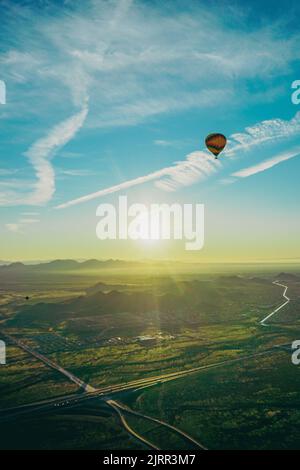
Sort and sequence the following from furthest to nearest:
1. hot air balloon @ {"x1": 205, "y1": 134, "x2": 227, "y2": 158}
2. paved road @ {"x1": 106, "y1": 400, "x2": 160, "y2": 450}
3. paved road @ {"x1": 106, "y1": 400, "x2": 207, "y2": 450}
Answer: hot air balloon @ {"x1": 205, "y1": 134, "x2": 227, "y2": 158}
paved road @ {"x1": 106, "y1": 400, "x2": 207, "y2": 450}
paved road @ {"x1": 106, "y1": 400, "x2": 160, "y2": 450}

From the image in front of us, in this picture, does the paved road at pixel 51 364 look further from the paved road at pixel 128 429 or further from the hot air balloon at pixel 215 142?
the hot air balloon at pixel 215 142

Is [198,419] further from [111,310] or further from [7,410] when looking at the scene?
[111,310]

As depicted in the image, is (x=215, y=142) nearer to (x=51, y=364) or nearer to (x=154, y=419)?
(x=154, y=419)

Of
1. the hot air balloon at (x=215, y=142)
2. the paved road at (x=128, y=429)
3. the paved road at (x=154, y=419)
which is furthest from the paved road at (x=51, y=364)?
the hot air balloon at (x=215, y=142)

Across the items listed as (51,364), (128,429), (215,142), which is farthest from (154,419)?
(215,142)

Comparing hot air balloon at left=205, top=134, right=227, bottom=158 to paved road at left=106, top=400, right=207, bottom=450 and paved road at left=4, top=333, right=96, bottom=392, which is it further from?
paved road at left=106, top=400, right=207, bottom=450

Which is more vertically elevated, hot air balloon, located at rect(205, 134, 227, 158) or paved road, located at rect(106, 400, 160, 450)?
hot air balloon, located at rect(205, 134, 227, 158)

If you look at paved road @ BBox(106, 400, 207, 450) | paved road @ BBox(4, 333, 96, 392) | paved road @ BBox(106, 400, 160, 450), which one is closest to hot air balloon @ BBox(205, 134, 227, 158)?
paved road @ BBox(4, 333, 96, 392)

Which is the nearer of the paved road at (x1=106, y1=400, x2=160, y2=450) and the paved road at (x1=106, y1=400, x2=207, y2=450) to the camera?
the paved road at (x1=106, y1=400, x2=160, y2=450)

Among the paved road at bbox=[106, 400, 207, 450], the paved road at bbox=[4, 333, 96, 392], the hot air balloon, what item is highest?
the hot air balloon
